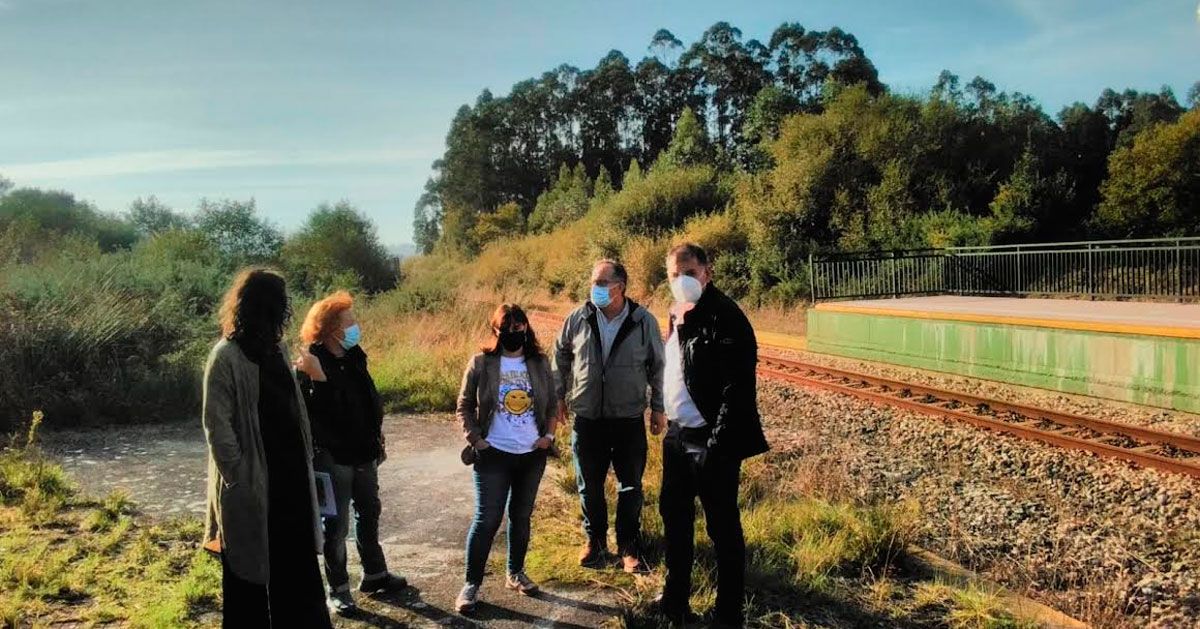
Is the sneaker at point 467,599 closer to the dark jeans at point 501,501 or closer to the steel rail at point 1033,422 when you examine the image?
the dark jeans at point 501,501

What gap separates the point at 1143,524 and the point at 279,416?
6.32 metres

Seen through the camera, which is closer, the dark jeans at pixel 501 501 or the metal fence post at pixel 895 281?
the dark jeans at pixel 501 501

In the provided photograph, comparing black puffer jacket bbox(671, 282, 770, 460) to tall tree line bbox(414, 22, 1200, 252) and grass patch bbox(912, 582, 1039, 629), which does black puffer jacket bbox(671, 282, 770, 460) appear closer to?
grass patch bbox(912, 582, 1039, 629)

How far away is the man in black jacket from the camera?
368cm

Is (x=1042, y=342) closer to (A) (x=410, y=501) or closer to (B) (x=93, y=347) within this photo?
(A) (x=410, y=501)

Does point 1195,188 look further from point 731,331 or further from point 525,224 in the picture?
point 525,224

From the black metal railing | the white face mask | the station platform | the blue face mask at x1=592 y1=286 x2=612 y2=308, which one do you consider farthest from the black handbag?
the black metal railing

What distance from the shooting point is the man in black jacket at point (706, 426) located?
3.68 metres

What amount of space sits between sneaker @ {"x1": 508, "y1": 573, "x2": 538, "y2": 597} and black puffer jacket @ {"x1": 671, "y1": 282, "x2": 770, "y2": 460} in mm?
1478

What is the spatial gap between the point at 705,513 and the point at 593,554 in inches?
49.3

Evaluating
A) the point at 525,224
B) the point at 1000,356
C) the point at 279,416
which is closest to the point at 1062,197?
the point at 1000,356

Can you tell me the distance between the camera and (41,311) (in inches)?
412

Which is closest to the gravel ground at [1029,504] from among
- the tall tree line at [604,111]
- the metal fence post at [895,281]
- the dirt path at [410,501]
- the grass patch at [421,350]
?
the dirt path at [410,501]

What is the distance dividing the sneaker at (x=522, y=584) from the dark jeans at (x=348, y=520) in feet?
2.44
